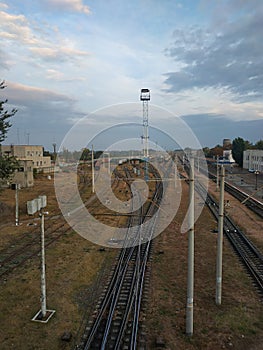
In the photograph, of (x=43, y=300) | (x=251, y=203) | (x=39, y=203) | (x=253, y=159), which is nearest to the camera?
(x=39, y=203)

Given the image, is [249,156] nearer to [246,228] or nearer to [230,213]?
[230,213]

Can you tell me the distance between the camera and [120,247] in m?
13.7

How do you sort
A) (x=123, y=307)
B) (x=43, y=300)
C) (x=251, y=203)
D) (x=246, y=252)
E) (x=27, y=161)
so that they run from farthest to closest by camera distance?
(x=27, y=161) → (x=251, y=203) → (x=246, y=252) → (x=123, y=307) → (x=43, y=300)

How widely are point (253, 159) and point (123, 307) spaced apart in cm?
5479

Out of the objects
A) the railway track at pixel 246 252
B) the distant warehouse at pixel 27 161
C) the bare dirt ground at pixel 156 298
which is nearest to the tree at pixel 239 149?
the distant warehouse at pixel 27 161

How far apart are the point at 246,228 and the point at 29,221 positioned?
13.3 meters

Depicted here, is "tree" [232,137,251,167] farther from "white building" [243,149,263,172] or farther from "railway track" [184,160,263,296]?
"railway track" [184,160,263,296]

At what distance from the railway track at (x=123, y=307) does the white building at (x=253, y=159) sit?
45.8 meters

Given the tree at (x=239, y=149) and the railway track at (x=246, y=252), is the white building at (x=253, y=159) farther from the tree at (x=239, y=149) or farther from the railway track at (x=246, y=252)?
the railway track at (x=246, y=252)

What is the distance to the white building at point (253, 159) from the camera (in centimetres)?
5362

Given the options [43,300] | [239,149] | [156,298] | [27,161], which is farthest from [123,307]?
[239,149]

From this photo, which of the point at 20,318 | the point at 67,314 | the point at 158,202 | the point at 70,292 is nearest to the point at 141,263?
the point at 70,292

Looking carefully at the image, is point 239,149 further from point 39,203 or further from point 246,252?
point 39,203

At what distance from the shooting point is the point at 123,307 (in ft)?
27.8
